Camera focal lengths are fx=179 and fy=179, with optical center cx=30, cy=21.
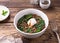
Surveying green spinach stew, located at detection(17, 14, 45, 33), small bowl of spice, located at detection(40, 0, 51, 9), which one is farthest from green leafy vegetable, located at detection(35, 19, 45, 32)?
small bowl of spice, located at detection(40, 0, 51, 9)

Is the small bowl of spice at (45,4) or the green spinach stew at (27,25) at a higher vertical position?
the small bowl of spice at (45,4)

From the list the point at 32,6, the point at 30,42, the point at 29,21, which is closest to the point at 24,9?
the point at 32,6

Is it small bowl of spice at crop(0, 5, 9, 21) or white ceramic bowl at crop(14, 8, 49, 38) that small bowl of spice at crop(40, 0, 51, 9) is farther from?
small bowl of spice at crop(0, 5, 9, 21)

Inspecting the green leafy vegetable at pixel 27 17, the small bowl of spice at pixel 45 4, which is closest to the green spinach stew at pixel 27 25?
the green leafy vegetable at pixel 27 17

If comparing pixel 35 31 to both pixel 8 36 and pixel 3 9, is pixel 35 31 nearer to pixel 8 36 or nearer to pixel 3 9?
pixel 8 36

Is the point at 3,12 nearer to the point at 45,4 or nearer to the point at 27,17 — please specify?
the point at 27,17

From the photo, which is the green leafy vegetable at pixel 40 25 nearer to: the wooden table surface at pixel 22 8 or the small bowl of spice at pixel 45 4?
the wooden table surface at pixel 22 8

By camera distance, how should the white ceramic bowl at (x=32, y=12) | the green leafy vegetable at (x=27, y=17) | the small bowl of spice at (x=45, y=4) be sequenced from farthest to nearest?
the small bowl of spice at (x=45, y=4) < the green leafy vegetable at (x=27, y=17) < the white ceramic bowl at (x=32, y=12)

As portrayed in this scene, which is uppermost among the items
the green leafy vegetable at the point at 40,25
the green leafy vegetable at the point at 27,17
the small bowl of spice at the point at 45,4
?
the small bowl of spice at the point at 45,4

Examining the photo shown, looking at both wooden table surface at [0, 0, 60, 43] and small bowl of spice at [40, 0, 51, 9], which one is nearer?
wooden table surface at [0, 0, 60, 43]
